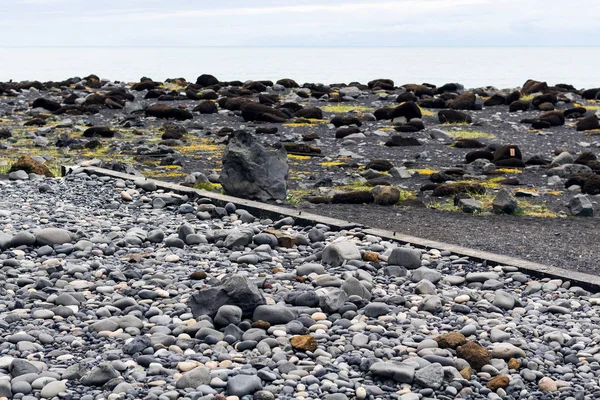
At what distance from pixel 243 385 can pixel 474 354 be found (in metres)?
1.34

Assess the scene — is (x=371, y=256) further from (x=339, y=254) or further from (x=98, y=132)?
(x=98, y=132)

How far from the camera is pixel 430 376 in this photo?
14.1 ft

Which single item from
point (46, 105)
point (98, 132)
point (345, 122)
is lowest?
point (46, 105)

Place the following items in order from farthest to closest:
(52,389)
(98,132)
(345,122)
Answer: (345,122) < (98,132) < (52,389)

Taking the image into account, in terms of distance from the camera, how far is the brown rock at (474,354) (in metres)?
4.56

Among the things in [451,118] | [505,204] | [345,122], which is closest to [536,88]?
[451,118]

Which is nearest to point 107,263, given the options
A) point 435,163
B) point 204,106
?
point 435,163

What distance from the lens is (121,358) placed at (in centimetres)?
458

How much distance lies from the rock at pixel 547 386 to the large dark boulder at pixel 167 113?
15.3 metres

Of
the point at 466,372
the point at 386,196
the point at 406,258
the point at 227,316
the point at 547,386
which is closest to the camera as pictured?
the point at 547,386

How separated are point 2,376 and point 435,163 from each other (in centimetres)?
987

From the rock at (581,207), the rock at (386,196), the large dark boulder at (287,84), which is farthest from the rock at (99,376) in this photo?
the large dark boulder at (287,84)

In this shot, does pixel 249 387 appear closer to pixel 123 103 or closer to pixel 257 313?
pixel 257 313

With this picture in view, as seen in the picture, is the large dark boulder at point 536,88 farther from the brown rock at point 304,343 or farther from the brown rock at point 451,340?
the brown rock at point 304,343
